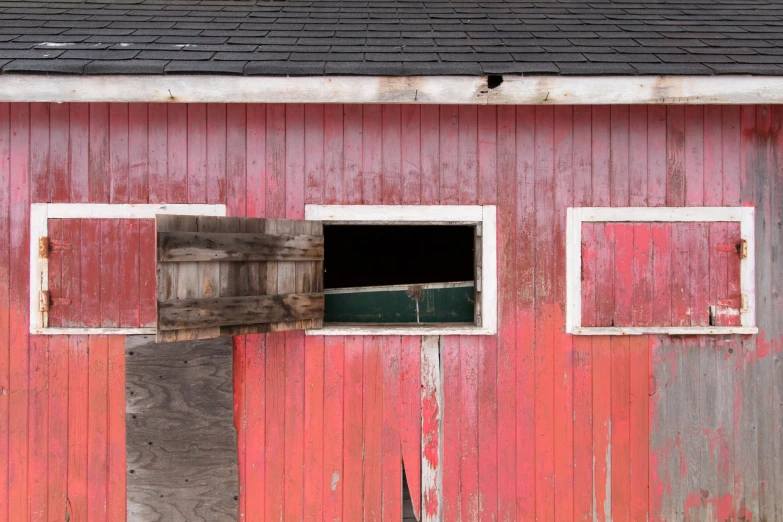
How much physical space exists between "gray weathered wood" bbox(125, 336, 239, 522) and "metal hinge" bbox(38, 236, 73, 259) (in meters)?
0.70

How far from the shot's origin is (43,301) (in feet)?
9.81

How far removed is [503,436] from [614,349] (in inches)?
35.4

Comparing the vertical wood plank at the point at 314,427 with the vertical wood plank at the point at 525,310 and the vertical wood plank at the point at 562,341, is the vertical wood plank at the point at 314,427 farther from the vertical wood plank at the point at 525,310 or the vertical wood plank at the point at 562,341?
the vertical wood plank at the point at 562,341

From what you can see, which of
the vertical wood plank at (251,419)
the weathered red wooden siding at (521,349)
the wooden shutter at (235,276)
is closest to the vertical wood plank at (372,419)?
the weathered red wooden siding at (521,349)

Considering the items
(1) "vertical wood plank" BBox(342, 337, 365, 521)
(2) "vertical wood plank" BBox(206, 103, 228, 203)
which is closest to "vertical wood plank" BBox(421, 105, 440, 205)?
(1) "vertical wood plank" BBox(342, 337, 365, 521)

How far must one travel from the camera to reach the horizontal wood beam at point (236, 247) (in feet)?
7.95

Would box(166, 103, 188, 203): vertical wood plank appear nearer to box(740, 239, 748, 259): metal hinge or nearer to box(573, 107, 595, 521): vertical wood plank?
box(573, 107, 595, 521): vertical wood plank

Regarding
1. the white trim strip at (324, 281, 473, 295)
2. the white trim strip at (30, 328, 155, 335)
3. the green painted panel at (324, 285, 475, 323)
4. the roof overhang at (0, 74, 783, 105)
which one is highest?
the roof overhang at (0, 74, 783, 105)

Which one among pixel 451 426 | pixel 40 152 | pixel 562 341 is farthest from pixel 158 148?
pixel 562 341

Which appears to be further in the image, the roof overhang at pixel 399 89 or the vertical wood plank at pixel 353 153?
the vertical wood plank at pixel 353 153

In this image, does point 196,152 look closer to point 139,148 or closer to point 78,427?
point 139,148

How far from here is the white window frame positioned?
10.1 ft

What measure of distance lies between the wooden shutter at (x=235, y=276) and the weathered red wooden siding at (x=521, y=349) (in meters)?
0.27

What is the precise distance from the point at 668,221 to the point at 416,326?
172 centimetres
